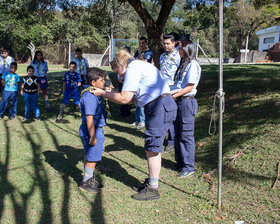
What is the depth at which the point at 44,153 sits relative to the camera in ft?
18.4

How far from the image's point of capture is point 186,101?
4426 mm

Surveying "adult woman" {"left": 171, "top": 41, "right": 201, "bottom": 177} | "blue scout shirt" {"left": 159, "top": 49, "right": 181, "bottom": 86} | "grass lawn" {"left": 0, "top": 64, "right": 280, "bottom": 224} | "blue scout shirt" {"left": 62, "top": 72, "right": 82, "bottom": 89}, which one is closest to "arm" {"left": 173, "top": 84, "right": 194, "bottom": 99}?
"adult woman" {"left": 171, "top": 41, "right": 201, "bottom": 177}

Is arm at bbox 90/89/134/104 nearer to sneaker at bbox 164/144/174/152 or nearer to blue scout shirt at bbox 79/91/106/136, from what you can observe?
blue scout shirt at bbox 79/91/106/136

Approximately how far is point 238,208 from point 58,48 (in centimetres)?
3527

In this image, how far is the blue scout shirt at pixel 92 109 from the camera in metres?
3.72

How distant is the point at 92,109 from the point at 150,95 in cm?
76

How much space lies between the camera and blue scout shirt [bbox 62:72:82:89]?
27.7ft

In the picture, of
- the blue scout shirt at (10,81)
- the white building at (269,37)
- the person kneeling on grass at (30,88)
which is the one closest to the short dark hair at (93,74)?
the person kneeling on grass at (30,88)

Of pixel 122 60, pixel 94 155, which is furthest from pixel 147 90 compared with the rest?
pixel 94 155

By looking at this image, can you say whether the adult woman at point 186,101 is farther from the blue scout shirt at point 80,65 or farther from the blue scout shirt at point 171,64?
the blue scout shirt at point 80,65

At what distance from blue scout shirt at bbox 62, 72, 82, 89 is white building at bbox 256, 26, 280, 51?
33.8 m

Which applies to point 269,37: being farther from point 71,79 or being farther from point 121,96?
point 121,96

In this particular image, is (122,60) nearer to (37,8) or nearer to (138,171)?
(138,171)

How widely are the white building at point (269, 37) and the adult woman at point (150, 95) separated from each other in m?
37.2
